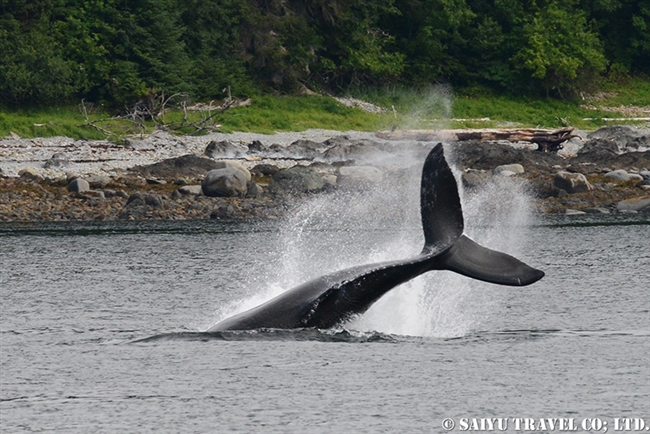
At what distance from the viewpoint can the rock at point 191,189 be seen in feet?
139

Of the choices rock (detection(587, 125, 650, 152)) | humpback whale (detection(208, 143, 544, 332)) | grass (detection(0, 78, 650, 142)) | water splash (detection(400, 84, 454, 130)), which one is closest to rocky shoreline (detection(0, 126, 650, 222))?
grass (detection(0, 78, 650, 142))

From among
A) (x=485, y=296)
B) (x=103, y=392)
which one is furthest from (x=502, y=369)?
(x=485, y=296)

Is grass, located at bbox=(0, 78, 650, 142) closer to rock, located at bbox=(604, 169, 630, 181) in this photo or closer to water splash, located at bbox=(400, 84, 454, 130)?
water splash, located at bbox=(400, 84, 454, 130)

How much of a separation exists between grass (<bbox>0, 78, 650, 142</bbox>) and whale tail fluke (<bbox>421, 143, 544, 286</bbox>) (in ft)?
135

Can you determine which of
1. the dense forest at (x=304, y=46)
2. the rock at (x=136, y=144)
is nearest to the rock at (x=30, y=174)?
the rock at (x=136, y=144)

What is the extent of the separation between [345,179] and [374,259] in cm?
1886

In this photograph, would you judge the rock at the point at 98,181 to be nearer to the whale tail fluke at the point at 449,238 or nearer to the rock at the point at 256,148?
the rock at the point at 256,148

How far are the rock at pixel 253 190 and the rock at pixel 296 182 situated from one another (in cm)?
36

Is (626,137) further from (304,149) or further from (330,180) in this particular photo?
(330,180)

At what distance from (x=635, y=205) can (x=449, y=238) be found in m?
25.5

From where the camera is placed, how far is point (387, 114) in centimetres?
6919

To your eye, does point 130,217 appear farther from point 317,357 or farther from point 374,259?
point 317,357

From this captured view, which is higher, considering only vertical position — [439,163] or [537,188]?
[439,163]

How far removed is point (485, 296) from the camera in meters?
23.8
